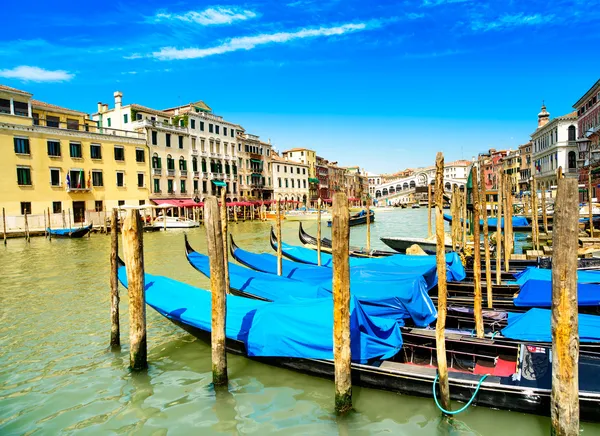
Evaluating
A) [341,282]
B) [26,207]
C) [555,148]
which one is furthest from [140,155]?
[555,148]

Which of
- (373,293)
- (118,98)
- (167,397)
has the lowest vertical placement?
(167,397)

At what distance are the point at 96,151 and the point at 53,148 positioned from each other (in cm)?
250

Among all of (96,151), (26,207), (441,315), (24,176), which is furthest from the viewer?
(96,151)

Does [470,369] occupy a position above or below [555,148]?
below

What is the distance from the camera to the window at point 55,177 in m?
23.6

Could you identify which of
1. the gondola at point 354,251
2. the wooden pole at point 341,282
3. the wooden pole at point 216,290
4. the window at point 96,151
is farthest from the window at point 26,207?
the wooden pole at point 341,282

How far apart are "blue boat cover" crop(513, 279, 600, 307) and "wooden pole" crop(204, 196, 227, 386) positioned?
13.7ft

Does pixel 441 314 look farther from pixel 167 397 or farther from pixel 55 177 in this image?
pixel 55 177

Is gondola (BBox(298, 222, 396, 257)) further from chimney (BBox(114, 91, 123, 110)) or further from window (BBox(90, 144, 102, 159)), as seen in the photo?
chimney (BBox(114, 91, 123, 110))

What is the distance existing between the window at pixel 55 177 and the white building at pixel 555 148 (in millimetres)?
32163

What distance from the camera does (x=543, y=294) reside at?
611 centimetres

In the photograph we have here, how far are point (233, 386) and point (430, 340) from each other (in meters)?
2.29

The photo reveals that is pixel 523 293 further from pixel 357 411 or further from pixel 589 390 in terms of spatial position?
pixel 357 411

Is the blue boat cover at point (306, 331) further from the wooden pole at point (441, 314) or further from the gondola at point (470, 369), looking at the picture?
the wooden pole at point (441, 314)
